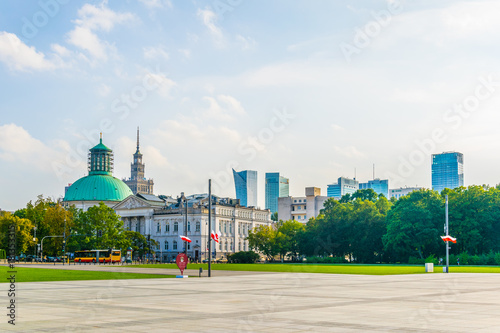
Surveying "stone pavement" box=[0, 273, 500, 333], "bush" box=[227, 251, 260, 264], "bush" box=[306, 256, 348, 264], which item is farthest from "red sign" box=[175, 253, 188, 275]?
"bush" box=[227, 251, 260, 264]

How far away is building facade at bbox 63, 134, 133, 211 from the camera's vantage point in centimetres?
18400

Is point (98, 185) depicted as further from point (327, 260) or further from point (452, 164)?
point (452, 164)

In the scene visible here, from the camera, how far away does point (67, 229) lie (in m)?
129

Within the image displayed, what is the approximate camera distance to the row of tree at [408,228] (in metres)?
93.9

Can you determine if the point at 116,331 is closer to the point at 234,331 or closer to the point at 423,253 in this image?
the point at 234,331

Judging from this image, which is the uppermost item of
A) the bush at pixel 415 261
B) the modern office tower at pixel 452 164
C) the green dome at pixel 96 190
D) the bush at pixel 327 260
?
the modern office tower at pixel 452 164

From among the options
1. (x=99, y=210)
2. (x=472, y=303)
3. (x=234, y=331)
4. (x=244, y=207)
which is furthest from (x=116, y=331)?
(x=244, y=207)

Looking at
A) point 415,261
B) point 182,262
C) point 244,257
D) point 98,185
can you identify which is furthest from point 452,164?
point 182,262

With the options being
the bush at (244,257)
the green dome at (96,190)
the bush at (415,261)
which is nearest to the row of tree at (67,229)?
the bush at (244,257)

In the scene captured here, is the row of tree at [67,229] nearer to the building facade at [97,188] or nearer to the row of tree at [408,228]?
the row of tree at [408,228]

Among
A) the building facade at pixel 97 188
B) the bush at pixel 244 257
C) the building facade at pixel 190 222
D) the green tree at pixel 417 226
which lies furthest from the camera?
the building facade at pixel 97 188

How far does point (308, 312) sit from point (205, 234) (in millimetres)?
152495

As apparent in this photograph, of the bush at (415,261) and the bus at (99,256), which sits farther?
the bus at (99,256)

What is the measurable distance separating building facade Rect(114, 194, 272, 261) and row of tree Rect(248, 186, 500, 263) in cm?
5051
